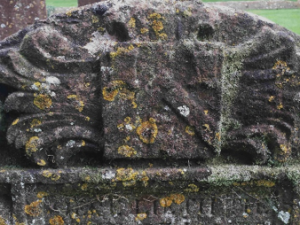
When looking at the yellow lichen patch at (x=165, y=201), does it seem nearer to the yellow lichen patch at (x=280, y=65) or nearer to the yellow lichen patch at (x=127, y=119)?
the yellow lichen patch at (x=127, y=119)

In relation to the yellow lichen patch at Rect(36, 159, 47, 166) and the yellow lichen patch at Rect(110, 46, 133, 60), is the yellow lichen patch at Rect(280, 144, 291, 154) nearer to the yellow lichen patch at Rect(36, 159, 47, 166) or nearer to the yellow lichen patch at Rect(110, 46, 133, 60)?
the yellow lichen patch at Rect(110, 46, 133, 60)

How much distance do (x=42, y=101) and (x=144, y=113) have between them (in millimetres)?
483

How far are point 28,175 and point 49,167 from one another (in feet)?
0.34

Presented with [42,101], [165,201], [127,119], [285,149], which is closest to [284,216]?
[285,149]

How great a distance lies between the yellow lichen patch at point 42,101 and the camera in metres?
1.72

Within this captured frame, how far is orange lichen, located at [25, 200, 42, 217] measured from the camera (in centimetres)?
182

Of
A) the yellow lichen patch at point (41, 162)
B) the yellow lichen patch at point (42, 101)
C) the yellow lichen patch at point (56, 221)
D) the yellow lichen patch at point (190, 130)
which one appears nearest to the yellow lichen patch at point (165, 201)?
the yellow lichen patch at point (190, 130)

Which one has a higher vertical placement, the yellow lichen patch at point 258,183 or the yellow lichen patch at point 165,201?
the yellow lichen patch at point 258,183

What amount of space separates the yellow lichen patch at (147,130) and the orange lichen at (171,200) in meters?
0.34

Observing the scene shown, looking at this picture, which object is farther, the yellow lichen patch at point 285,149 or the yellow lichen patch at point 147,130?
the yellow lichen patch at point 285,149

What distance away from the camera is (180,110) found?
68.4 inches

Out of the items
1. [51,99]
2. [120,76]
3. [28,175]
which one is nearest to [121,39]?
[120,76]

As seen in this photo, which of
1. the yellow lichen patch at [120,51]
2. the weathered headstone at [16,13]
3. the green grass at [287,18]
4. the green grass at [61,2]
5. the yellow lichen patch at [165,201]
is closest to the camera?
the yellow lichen patch at [120,51]

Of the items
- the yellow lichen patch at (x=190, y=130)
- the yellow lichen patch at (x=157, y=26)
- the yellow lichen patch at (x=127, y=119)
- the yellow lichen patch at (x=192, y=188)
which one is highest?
the yellow lichen patch at (x=157, y=26)
